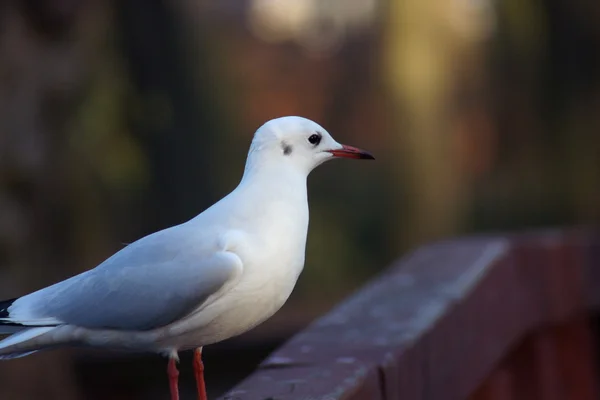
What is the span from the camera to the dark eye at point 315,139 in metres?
2.25

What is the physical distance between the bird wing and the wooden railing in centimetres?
30

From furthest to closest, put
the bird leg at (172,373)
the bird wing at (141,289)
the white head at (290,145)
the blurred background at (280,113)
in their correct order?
the blurred background at (280,113), the white head at (290,145), the bird leg at (172,373), the bird wing at (141,289)

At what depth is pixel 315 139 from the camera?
225cm

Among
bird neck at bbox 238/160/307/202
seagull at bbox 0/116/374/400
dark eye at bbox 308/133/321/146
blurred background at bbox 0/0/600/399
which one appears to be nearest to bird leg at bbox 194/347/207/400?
seagull at bbox 0/116/374/400

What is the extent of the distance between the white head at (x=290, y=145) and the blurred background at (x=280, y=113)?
7.09 ft

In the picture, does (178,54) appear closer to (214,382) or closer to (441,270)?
(214,382)

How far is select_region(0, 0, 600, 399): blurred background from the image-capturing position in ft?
14.1

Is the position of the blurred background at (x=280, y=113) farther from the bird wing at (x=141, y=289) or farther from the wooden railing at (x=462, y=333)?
the bird wing at (x=141, y=289)

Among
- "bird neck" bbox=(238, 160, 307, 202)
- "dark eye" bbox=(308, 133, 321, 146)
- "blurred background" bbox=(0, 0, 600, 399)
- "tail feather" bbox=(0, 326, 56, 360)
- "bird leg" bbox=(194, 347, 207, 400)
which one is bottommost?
"bird leg" bbox=(194, 347, 207, 400)

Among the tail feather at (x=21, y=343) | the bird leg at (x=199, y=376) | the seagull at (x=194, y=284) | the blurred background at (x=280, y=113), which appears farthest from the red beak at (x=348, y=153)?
the blurred background at (x=280, y=113)

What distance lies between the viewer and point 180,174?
7.38 meters

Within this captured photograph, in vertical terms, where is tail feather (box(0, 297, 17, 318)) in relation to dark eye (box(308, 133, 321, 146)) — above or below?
below

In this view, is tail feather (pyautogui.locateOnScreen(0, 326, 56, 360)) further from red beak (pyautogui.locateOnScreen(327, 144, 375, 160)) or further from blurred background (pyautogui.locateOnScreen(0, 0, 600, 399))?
blurred background (pyautogui.locateOnScreen(0, 0, 600, 399))

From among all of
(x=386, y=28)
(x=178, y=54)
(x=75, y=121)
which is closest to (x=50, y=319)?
(x=75, y=121)
